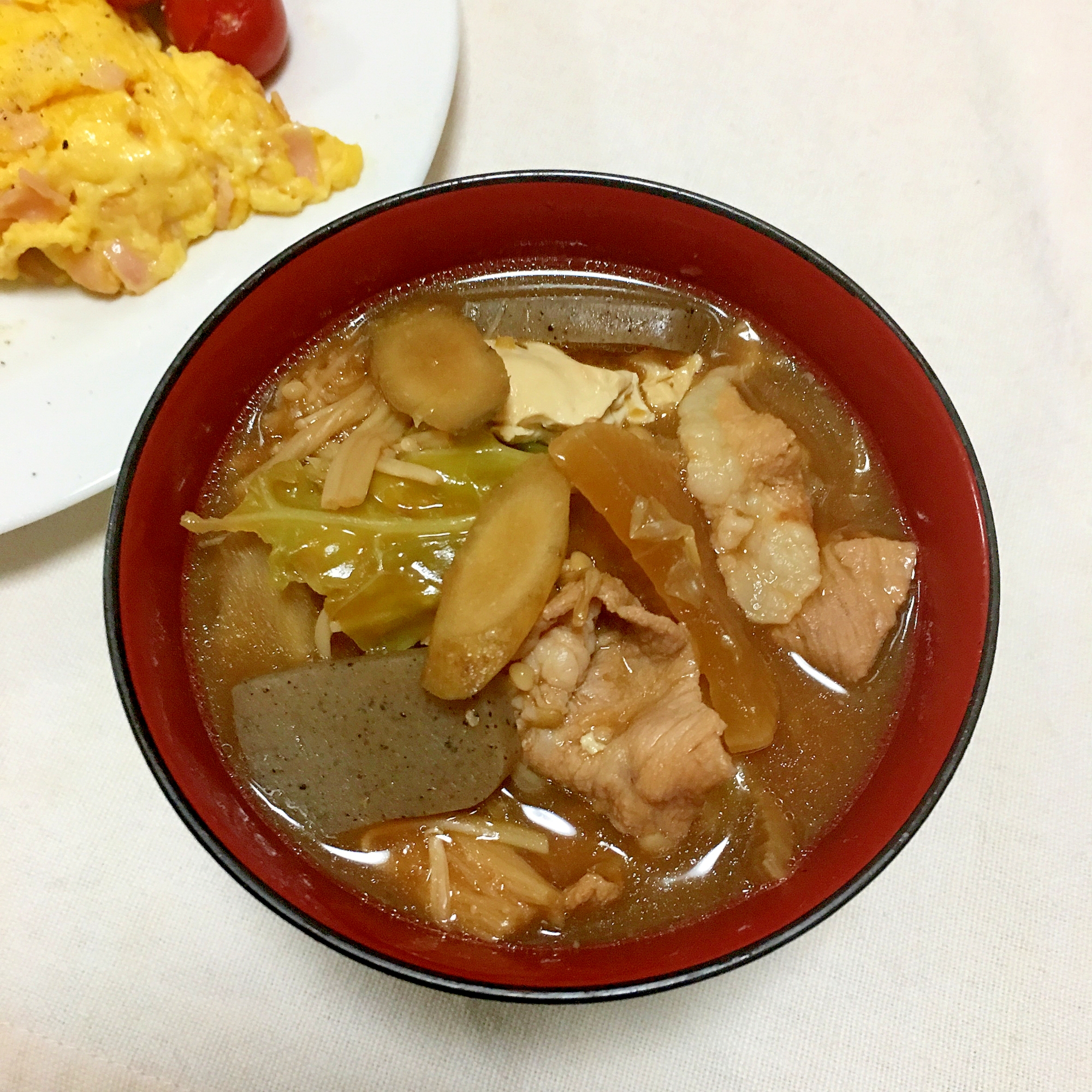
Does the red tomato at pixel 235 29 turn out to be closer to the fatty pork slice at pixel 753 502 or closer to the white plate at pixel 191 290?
the white plate at pixel 191 290

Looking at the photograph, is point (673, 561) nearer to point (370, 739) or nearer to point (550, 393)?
point (550, 393)

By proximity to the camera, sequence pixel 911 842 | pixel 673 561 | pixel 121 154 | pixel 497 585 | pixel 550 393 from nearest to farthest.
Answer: pixel 497 585
pixel 673 561
pixel 550 393
pixel 911 842
pixel 121 154

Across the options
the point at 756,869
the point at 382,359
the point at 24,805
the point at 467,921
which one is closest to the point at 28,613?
the point at 24,805

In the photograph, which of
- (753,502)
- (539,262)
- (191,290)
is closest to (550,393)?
(539,262)

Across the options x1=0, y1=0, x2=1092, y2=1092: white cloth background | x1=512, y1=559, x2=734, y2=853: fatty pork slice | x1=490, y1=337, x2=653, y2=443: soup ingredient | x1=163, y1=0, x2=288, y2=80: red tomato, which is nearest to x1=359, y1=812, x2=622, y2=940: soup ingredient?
x1=512, y1=559, x2=734, y2=853: fatty pork slice

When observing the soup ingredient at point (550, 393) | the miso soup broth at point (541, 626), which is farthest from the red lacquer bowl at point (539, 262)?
the soup ingredient at point (550, 393)
